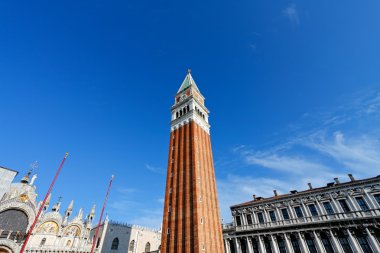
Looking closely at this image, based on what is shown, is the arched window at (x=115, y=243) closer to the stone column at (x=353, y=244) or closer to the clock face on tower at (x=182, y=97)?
the clock face on tower at (x=182, y=97)

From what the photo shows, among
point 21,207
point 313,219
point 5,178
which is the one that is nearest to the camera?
point 313,219

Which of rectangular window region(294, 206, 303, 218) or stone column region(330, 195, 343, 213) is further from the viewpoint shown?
rectangular window region(294, 206, 303, 218)

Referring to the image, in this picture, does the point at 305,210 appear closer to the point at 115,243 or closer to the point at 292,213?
the point at 292,213

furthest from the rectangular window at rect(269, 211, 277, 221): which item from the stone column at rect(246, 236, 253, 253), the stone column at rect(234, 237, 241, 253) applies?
the stone column at rect(234, 237, 241, 253)

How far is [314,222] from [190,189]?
18.9m

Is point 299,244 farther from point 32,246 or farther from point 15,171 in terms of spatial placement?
point 15,171

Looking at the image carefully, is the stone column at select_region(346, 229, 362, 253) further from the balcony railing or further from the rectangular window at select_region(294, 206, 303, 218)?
the rectangular window at select_region(294, 206, 303, 218)

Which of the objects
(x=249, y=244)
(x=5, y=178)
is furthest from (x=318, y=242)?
(x=5, y=178)

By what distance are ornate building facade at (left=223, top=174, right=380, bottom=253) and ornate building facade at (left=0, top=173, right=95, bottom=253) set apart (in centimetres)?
3378

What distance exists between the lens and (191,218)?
27.5 meters

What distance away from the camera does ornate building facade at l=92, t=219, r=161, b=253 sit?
4666 centimetres

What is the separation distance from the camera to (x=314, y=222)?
28859 mm

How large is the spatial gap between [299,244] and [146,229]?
4096 centimetres

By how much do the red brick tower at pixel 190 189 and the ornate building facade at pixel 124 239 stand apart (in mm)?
21294
